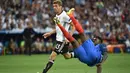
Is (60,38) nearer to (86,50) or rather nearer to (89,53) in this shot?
(86,50)

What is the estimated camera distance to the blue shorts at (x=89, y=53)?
1302 centimetres

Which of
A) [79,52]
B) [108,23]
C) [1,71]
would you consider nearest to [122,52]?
[108,23]

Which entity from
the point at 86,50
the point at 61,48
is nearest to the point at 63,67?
the point at 61,48

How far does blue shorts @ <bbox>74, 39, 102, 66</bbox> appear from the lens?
1302cm

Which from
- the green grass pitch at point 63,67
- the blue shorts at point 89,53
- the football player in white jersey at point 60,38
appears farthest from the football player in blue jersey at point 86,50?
the green grass pitch at point 63,67

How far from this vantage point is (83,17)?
34656 millimetres

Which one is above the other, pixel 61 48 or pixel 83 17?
pixel 61 48

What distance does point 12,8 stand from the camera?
3378 centimetres

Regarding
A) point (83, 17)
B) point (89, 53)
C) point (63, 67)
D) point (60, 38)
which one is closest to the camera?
point (89, 53)

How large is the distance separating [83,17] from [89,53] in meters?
21.7

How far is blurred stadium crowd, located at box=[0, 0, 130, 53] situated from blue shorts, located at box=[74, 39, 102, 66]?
17638 millimetres

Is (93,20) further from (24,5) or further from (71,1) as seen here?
(24,5)

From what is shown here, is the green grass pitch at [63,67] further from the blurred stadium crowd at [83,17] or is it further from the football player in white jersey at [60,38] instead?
the blurred stadium crowd at [83,17]

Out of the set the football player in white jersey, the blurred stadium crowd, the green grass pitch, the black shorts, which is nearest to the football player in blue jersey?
the football player in white jersey
